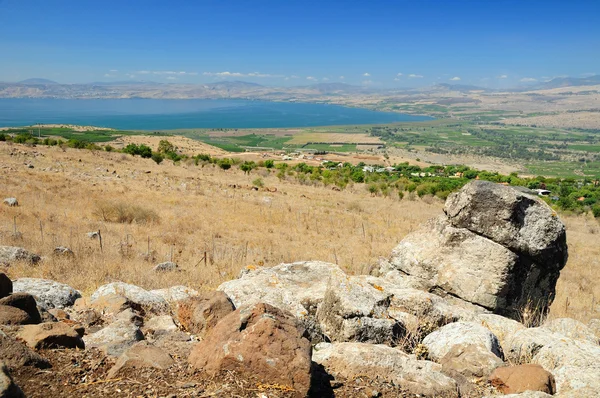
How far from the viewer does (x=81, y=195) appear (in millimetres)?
20250

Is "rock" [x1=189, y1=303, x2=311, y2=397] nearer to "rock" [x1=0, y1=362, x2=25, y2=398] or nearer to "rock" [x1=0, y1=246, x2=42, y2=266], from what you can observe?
"rock" [x1=0, y1=362, x2=25, y2=398]

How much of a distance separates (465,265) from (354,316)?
12.9 feet

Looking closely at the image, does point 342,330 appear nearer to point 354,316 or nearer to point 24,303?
point 354,316

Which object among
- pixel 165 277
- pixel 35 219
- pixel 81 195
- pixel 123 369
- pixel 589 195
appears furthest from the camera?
pixel 589 195

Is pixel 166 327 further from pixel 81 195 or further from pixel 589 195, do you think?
pixel 589 195

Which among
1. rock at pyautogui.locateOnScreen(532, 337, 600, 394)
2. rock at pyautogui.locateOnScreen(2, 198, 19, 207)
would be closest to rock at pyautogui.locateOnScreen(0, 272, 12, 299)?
rock at pyautogui.locateOnScreen(532, 337, 600, 394)

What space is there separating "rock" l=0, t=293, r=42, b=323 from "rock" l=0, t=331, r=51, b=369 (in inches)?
58.5

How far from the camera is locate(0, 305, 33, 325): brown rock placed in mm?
4727

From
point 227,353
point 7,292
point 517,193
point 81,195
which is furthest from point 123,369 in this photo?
point 81,195

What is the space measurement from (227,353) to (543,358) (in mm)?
4118

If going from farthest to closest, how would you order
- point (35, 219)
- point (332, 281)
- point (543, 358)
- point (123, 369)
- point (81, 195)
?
point (81, 195), point (35, 219), point (332, 281), point (543, 358), point (123, 369)

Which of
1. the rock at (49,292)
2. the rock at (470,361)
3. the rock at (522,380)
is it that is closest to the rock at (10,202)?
the rock at (49,292)

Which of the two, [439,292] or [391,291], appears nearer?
[391,291]

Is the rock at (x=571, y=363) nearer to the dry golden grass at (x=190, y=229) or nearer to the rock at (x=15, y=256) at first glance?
the dry golden grass at (x=190, y=229)
